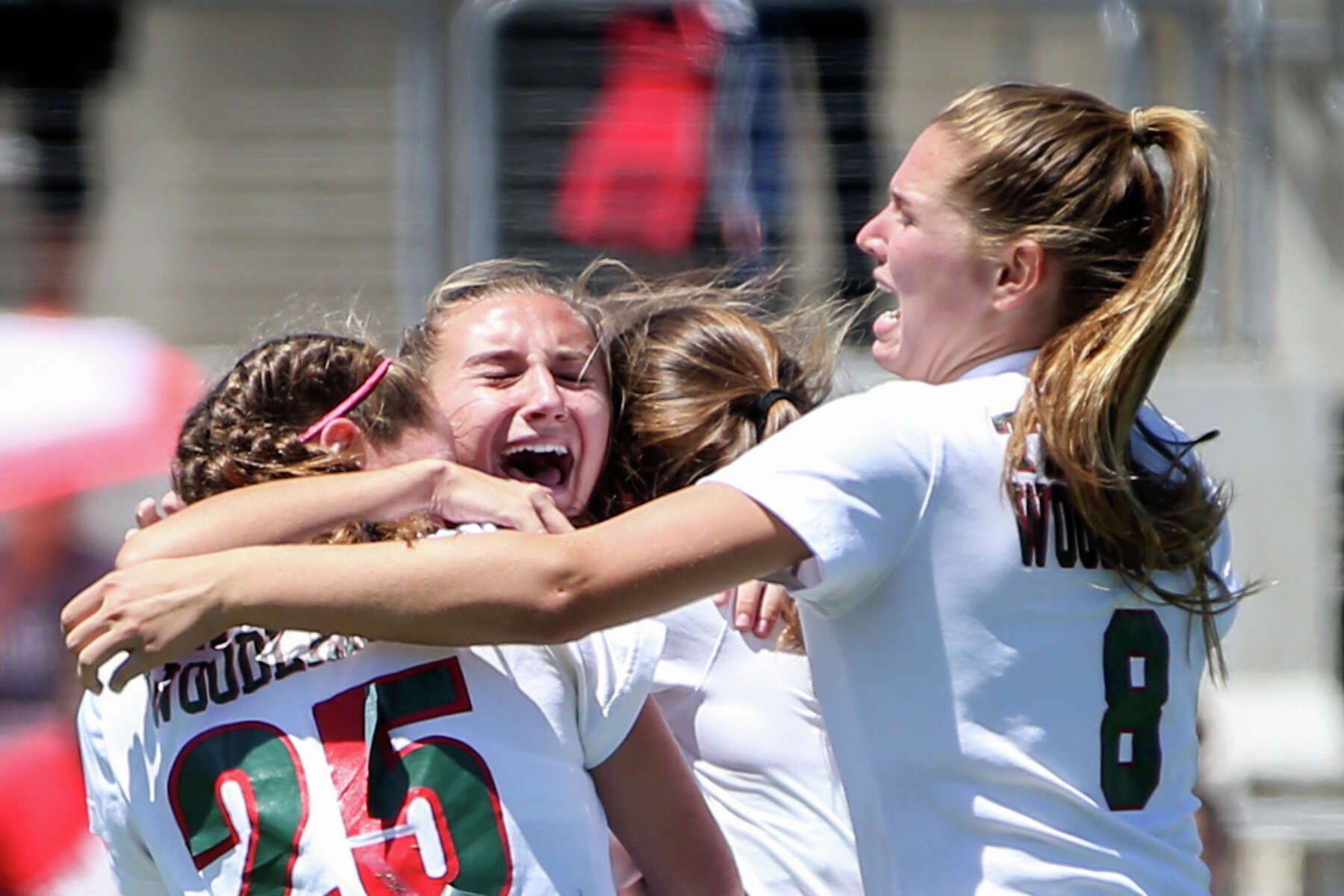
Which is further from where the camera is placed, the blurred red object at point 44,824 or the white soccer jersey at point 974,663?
the blurred red object at point 44,824

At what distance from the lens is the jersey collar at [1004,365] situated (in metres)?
1.89

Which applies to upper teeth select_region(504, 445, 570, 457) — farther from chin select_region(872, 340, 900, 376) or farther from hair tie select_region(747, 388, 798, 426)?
chin select_region(872, 340, 900, 376)

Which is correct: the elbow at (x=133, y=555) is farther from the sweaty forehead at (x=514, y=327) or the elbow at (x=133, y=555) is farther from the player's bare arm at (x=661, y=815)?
the sweaty forehead at (x=514, y=327)

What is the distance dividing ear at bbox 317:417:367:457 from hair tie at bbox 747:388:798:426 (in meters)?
0.60

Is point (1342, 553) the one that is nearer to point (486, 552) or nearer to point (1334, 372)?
point (1334, 372)

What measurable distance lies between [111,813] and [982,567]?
0.90 metres

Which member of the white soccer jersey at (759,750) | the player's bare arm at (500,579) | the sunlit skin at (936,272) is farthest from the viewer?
the white soccer jersey at (759,750)

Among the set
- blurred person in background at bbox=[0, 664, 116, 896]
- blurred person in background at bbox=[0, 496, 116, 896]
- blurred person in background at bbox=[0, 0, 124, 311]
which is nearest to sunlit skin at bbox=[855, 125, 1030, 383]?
blurred person in background at bbox=[0, 496, 116, 896]

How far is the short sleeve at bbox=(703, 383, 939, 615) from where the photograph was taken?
1.70 m

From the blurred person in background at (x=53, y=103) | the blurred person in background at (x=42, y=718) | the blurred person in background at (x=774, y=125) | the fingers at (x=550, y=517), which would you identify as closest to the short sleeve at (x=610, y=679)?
the fingers at (x=550, y=517)

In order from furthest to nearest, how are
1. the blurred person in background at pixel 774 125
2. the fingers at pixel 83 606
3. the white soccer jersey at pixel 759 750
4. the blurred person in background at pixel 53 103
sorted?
the blurred person in background at pixel 53 103 < the blurred person in background at pixel 774 125 < the white soccer jersey at pixel 759 750 < the fingers at pixel 83 606

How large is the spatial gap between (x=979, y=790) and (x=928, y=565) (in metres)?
0.21

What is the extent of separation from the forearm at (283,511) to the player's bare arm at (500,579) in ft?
0.32

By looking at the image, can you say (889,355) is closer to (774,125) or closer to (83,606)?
(83,606)
